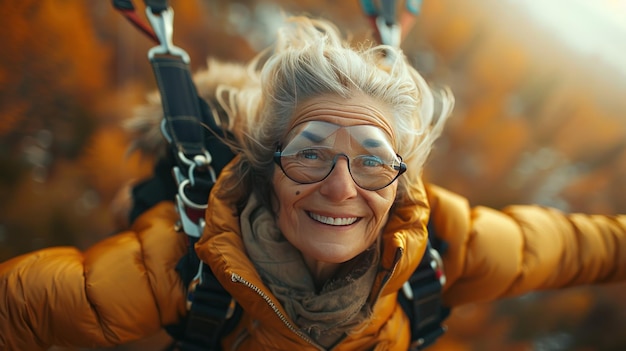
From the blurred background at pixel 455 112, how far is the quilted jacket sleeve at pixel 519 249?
1.04ft

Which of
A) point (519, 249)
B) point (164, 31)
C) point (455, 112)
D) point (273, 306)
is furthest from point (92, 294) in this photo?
point (455, 112)

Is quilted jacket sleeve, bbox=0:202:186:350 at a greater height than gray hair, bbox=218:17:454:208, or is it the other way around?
gray hair, bbox=218:17:454:208

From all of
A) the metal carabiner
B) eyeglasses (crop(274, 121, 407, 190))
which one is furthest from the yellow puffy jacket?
the metal carabiner

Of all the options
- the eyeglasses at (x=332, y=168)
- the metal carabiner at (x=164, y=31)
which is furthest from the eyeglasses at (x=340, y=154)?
the metal carabiner at (x=164, y=31)

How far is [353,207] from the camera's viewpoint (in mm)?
680

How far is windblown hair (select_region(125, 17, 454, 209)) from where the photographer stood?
70 cm

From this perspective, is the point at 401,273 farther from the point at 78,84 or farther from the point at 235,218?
the point at 78,84

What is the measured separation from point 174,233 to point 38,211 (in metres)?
0.49

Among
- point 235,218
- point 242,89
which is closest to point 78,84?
point 242,89

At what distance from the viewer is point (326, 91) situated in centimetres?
70

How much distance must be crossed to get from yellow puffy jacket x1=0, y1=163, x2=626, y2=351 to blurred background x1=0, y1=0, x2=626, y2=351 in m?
0.34

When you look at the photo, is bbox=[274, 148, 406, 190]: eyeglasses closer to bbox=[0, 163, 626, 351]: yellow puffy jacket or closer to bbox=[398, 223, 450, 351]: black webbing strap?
bbox=[0, 163, 626, 351]: yellow puffy jacket

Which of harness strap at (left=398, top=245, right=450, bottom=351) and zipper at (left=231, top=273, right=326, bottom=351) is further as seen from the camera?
harness strap at (left=398, top=245, right=450, bottom=351)

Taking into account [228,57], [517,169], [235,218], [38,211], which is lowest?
[38,211]
